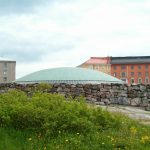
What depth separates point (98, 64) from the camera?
107 meters

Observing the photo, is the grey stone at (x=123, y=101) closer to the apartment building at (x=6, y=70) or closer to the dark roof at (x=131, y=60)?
the apartment building at (x=6, y=70)

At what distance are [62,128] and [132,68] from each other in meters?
100

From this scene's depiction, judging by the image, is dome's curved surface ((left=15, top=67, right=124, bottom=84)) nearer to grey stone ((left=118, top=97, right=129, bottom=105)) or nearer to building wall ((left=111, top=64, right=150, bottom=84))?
grey stone ((left=118, top=97, right=129, bottom=105))

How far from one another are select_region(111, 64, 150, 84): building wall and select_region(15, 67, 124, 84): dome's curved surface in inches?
3111

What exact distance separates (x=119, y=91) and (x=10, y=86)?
197 inches

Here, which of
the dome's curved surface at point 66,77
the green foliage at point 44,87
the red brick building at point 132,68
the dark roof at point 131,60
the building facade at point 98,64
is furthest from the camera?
the red brick building at point 132,68

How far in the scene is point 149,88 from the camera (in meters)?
17.1

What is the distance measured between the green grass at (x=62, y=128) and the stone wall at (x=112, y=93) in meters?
7.60

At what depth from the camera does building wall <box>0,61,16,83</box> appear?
301 feet

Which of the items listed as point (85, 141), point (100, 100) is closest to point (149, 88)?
point (100, 100)

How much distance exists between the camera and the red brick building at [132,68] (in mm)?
106562

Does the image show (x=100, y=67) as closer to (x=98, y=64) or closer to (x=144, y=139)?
(x=98, y=64)

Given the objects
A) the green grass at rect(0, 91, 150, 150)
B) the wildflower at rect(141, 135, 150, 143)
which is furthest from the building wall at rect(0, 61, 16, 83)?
the wildflower at rect(141, 135, 150, 143)

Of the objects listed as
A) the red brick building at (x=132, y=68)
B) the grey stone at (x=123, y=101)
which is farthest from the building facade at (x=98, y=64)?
the grey stone at (x=123, y=101)
